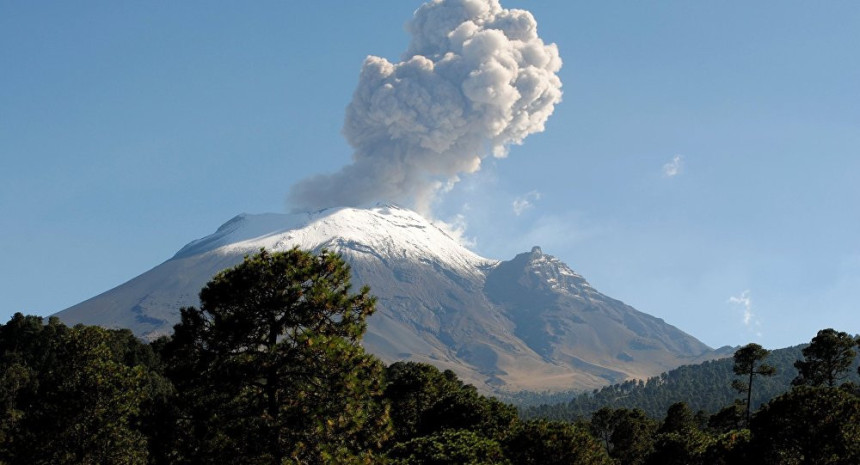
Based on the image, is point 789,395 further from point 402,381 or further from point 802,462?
point 402,381

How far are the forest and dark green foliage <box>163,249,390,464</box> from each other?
0.13ft

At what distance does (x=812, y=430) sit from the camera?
1229 inches

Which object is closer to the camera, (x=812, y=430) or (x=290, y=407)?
(x=290, y=407)

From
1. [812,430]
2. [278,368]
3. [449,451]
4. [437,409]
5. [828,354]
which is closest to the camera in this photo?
[278,368]

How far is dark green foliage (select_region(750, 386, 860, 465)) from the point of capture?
30.9 meters

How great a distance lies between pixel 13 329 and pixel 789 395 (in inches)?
2731

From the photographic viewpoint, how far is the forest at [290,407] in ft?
68.9

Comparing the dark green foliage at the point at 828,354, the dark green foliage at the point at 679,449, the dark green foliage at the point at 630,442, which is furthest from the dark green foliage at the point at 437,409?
the dark green foliage at the point at 828,354

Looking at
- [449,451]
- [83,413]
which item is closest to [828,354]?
[449,451]

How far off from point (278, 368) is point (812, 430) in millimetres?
23322

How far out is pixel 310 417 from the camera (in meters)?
20.7

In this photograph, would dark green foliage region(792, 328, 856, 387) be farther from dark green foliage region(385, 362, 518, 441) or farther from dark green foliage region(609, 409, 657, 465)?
dark green foliage region(385, 362, 518, 441)

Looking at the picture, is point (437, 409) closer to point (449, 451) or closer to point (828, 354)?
point (449, 451)

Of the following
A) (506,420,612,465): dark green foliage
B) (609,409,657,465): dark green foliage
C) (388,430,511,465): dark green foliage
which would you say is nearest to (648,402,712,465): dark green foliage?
(506,420,612,465): dark green foliage
